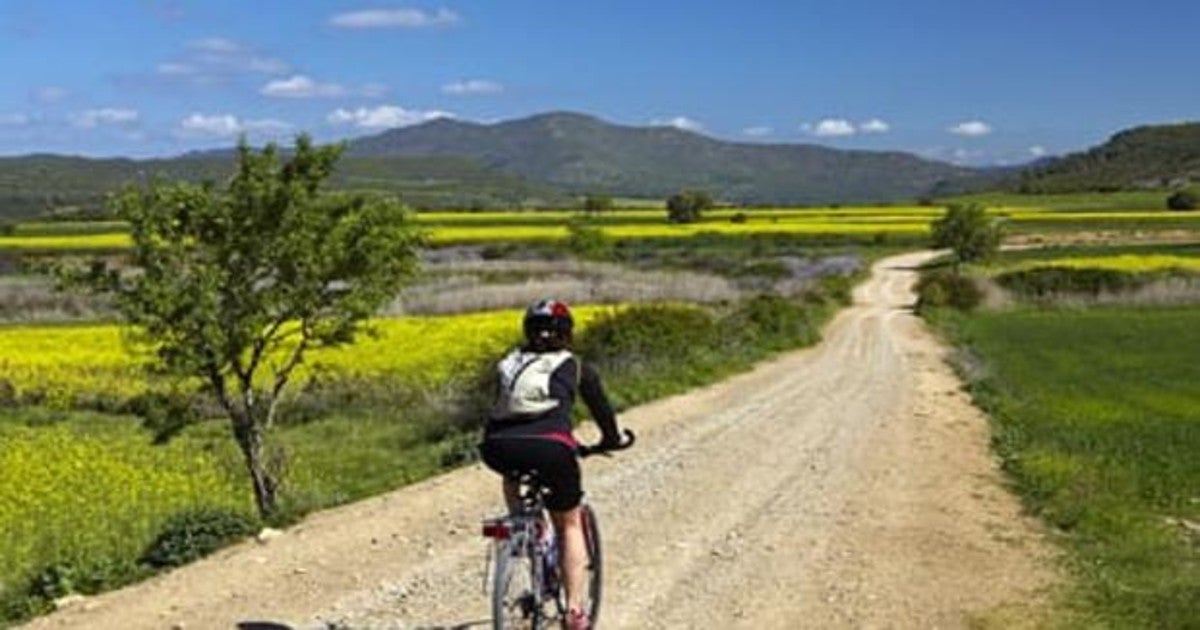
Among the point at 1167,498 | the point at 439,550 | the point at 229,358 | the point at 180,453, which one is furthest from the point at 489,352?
the point at 439,550

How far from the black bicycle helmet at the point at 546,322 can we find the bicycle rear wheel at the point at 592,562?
139cm

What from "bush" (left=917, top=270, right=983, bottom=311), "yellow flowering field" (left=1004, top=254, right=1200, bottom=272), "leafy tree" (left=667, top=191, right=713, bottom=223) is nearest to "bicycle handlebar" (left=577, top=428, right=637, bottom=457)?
"bush" (left=917, top=270, right=983, bottom=311)

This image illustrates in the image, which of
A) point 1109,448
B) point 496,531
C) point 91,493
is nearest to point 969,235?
point 1109,448

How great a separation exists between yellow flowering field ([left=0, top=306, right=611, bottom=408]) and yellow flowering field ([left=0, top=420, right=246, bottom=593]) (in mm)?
4366

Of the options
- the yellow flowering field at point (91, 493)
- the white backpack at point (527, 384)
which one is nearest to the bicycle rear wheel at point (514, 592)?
the white backpack at point (527, 384)

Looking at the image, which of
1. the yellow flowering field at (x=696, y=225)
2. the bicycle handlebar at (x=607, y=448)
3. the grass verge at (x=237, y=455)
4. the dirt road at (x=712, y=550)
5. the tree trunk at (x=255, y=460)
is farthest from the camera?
the yellow flowering field at (x=696, y=225)

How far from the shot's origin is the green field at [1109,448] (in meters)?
12.3

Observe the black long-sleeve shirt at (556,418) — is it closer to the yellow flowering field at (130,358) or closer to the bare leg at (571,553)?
the bare leg at (571,553)

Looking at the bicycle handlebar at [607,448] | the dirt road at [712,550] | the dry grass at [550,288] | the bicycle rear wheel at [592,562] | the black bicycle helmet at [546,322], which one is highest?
Answer: the black bicycle helmet at [546,322]

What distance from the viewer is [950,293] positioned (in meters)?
67.7

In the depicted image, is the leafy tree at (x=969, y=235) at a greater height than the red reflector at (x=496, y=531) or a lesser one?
lesser

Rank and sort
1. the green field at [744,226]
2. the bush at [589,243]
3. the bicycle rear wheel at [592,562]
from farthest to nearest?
the green field at [744,226]
the bush at [589,243]
the bicycle rear wheel at [592,562]

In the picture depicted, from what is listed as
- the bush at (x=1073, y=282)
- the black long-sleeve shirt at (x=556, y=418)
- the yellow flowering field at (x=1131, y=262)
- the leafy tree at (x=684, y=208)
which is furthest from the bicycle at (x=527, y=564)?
the leafy tree at (x=684, y=208)

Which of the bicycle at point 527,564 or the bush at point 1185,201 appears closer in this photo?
the bicycle at point 527,564
